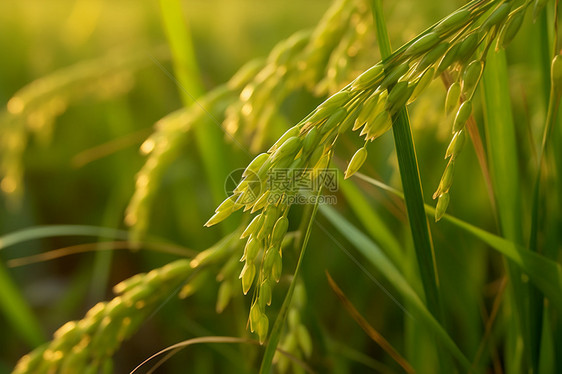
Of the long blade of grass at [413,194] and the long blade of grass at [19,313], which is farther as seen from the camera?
the long blade of grass at [19,313]

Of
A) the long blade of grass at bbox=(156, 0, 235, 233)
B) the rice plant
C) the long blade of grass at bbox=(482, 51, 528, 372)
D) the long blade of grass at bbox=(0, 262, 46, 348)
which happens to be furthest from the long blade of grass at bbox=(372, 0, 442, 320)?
the long blade of grass at bbox=(0, 262, 46, 348)

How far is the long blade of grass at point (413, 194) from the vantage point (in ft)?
1.82

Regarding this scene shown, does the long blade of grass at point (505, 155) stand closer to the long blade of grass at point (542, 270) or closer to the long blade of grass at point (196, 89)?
the long blade of grass at point (542, 270)

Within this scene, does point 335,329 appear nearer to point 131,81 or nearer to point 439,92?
point 439,92

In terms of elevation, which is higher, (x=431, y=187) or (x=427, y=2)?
(x=427, y=2)

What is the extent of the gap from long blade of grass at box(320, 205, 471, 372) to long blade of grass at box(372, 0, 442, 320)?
0.02 meters

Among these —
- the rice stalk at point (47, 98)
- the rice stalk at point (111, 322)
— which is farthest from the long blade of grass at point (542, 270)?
the rice stalk at point (47, 98)

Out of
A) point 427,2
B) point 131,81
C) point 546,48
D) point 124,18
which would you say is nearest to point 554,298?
point 546,48

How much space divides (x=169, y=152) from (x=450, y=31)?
1.75 feet

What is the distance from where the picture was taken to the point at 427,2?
120cm

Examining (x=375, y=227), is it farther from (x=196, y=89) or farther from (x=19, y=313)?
(x=19, y=313)

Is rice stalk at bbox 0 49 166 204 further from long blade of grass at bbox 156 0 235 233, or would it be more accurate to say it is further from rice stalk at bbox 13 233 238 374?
rice stalk at bbox 13 233 238 374

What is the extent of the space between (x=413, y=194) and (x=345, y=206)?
980 millimetres

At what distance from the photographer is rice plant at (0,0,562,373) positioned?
47cm
